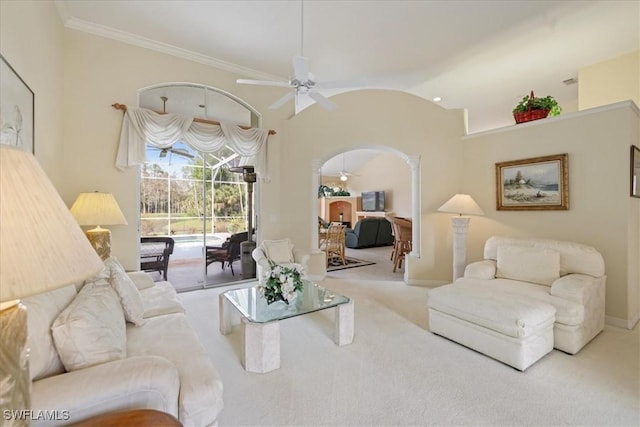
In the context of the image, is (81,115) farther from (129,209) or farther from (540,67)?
(540,67)

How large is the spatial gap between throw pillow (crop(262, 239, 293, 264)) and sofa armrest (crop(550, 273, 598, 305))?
A: 3322 mm

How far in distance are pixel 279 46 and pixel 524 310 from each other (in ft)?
14.0

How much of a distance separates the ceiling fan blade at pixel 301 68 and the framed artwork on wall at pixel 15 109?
2.06 meters

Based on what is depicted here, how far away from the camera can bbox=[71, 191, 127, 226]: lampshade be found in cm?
297

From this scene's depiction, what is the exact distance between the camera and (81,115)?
3592 mm

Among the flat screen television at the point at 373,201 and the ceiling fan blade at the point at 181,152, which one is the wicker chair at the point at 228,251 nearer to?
the ceiling fan blade at the point at 181,152

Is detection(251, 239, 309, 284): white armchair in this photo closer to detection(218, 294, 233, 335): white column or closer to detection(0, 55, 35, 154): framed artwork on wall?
detection(218, 294, 233, 335): white column

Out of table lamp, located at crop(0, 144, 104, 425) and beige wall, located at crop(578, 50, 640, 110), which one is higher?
beige wall, located at crop(578, 50, 640, 110)

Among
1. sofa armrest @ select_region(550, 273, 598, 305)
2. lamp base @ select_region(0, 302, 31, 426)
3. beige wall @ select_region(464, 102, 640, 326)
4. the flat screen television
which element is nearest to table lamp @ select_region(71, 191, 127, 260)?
lamp base @ select_region(0, 302, 31, 426)

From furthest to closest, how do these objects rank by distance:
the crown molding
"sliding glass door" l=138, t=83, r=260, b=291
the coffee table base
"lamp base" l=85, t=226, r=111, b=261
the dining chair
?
the dining chair < "sliding glass door" l=138, t=83, r=260, b=291 < the crown molding < "lamp base" l=85, t=226, r=111, b=261 < the coffee table base

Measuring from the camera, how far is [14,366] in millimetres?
733

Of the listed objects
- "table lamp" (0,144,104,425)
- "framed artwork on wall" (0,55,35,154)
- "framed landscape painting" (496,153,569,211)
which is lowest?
"table lamp" (0,144,104,425)

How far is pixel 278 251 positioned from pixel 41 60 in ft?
11.2

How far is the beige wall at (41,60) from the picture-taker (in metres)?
2.03
